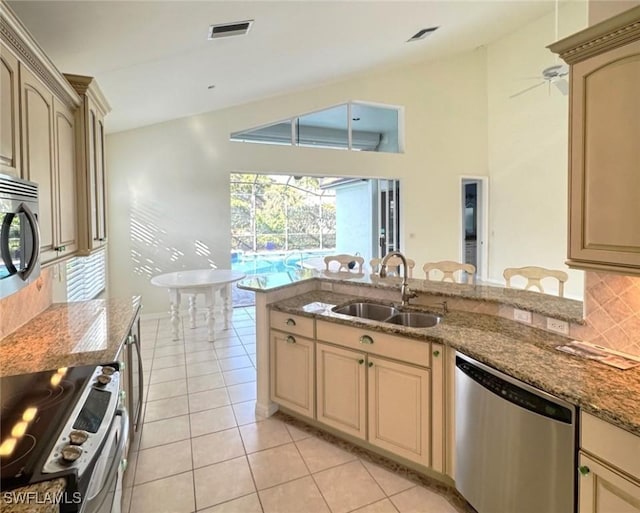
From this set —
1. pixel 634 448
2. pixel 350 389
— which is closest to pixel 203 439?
pixel 350 389

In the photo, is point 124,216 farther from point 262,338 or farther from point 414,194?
point 414,194

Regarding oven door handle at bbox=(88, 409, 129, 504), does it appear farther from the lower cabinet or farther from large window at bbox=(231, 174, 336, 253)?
large window at bbox=(231, 174, 336, 253)

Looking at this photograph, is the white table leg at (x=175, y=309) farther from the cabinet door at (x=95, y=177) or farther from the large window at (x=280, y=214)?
the cabinet door at (x=95, y=177)

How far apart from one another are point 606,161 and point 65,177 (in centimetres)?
273

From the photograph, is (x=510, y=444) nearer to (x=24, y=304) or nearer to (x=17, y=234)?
(x=17, y=234)

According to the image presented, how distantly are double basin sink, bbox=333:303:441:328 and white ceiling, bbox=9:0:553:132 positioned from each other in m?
2.28

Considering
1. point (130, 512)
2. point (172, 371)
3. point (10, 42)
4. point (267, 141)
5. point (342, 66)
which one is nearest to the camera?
point (10, 42)

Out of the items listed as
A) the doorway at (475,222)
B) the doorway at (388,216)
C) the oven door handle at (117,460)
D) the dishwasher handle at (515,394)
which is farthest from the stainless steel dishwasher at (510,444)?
the doorway at (475,222)

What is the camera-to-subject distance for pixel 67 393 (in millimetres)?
1347

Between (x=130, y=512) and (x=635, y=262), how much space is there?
254 centimetres

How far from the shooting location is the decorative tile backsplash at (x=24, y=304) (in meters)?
1.97

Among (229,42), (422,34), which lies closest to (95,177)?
(229,42)

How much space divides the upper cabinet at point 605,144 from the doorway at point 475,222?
6.08m

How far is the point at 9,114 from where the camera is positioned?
148 centimetres
